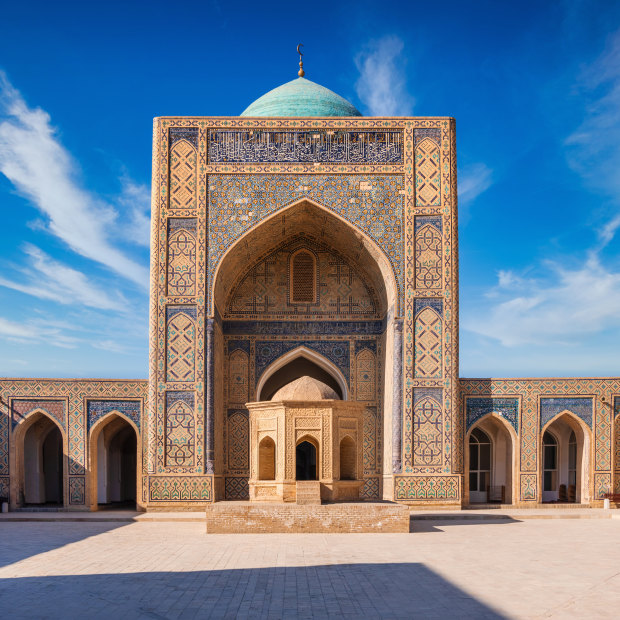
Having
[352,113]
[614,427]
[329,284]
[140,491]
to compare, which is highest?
[352,113]

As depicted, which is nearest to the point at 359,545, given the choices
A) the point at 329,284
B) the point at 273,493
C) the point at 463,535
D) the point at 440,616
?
the point at 463,535

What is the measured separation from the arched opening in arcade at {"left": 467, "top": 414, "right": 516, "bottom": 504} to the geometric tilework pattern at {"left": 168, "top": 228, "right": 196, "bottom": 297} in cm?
628

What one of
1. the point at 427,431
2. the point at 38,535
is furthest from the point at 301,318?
the point at 38,535

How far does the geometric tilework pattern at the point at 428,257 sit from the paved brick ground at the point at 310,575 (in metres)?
4.80

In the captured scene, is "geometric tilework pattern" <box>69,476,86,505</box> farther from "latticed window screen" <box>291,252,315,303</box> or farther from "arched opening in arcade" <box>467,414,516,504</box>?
"arched opening in arcade" <box>467,414,516,504</box>

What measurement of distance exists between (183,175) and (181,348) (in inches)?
125

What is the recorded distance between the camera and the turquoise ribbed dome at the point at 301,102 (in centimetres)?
1570

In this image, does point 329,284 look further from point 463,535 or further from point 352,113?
A: point 463,535

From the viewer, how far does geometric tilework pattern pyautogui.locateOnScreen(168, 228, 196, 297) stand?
1358cm

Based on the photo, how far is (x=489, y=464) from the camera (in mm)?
15688

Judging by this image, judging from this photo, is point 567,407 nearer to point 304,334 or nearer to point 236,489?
point 304,334

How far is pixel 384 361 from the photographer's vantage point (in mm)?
14656

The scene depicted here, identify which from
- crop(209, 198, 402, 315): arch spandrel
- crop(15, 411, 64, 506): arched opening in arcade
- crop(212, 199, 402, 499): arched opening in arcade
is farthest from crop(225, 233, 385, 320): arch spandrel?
crop(15, 411, 64, 506): arched opening in arcade

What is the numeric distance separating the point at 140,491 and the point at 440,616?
30.5ft
